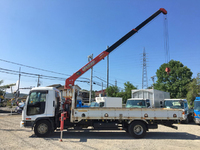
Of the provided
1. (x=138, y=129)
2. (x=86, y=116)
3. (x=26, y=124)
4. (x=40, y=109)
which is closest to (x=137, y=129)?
(x=138, y=129)

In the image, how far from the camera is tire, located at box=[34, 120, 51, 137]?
7988 millimetres

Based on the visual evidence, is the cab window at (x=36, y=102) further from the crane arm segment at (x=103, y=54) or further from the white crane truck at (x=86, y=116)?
the crane arm segment at (x=103, y=54)

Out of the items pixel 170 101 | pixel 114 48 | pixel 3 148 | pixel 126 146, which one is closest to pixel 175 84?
pixel 170 101

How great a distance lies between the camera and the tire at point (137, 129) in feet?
26.8

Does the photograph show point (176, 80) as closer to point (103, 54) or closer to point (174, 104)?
point (174, 104)

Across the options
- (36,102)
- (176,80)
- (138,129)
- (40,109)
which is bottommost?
(138,129)

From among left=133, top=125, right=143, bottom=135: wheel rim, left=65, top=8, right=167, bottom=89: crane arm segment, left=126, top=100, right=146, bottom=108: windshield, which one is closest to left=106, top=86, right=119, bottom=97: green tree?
left=126, top=100, right=146, bottom=108: windshield

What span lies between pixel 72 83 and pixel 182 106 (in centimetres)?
1057

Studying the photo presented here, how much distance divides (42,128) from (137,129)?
4.99 metres

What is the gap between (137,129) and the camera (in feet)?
27.3

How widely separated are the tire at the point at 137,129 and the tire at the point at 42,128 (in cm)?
426

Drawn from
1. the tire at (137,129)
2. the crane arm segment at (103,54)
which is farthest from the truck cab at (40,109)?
the tire at (137,129)

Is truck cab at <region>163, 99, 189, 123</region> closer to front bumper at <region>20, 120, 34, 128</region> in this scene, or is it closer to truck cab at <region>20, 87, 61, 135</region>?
truck cab at <region>20, 87, 61, 135</region>

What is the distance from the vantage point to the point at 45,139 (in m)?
7.64
